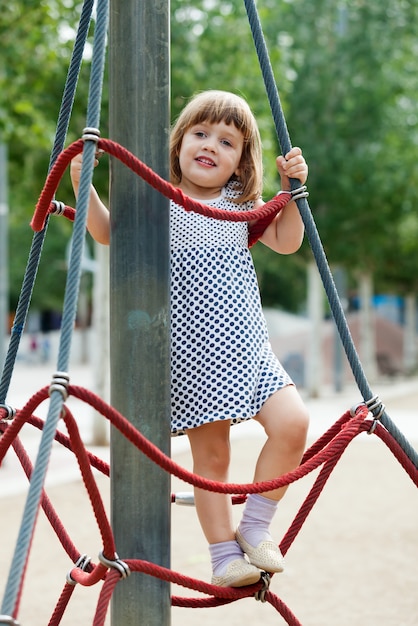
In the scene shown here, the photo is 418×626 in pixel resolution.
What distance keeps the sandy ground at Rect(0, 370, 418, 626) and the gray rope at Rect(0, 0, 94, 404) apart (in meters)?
2.50

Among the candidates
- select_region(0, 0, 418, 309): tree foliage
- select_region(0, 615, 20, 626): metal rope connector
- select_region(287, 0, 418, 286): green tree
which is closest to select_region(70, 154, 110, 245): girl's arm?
select_region(0, 615, 20, 626): metal rope connector

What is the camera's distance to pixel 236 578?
2.38m

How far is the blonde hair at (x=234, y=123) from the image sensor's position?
2600 mm

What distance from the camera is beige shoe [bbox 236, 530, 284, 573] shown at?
2402 millimetres

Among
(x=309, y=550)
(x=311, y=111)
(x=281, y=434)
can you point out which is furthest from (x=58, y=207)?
(x=311, y=111)

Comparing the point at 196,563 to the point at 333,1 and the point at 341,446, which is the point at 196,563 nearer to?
the point at 341,446

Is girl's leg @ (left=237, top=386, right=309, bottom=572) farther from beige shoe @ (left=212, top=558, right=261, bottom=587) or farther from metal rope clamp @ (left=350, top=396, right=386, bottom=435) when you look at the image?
metal rope clamp @ (left=350, top=396, right=386, bottom=435)

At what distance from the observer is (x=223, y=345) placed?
8.11 feet

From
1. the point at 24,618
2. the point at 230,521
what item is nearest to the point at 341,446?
the point at 230,521

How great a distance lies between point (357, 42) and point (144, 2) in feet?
48.5

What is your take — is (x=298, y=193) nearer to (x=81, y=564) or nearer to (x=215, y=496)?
(x=215, y=496)

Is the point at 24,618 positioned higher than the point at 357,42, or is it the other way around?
the point at 357,42

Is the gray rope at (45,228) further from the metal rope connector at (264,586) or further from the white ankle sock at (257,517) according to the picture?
the metal rope connector at (264,586)

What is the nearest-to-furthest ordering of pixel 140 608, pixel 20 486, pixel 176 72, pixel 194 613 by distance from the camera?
pixel 140 608, pixel 194 613, pixel 20 486, pixel 176 72
